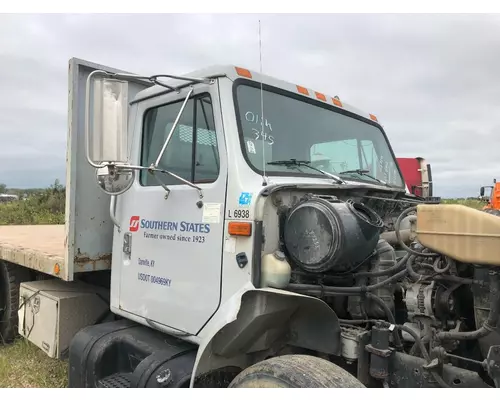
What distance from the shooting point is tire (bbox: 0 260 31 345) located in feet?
17.2

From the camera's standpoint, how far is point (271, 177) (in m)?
2.88

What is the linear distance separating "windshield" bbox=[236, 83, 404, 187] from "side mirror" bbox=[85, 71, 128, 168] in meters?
0.73

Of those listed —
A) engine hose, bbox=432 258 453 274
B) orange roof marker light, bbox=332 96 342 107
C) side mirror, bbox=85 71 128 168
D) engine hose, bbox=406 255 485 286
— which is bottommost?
engine hose, bbox=406 255 485 286

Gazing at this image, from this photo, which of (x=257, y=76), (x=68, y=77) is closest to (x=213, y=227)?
(x=257, y=76)

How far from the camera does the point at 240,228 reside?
2.70m

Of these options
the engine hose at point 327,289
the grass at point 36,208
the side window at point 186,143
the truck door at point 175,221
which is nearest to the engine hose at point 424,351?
the engine hose at point 327,289

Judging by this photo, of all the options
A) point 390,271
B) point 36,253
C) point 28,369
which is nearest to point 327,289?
point 390,271

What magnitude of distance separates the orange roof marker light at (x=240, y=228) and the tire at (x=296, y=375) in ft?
2.35

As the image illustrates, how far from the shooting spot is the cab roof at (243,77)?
2.97 m

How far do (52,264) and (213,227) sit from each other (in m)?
1.88

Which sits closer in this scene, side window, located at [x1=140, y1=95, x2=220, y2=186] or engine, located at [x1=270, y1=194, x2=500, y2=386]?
engine, located at [x1=270, y1=194, x2=500, y2=386]

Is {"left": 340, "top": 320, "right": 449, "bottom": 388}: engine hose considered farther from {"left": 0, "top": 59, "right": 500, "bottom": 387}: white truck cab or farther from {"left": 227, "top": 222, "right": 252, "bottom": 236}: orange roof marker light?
{"left": 227, "top": 222, "right": 252, "bottom": 236}: orange roof marker light

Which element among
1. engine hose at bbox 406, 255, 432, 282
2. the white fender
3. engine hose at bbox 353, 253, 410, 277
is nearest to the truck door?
the white fender

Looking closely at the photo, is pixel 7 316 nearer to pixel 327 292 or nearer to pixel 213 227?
pixel 213 227
